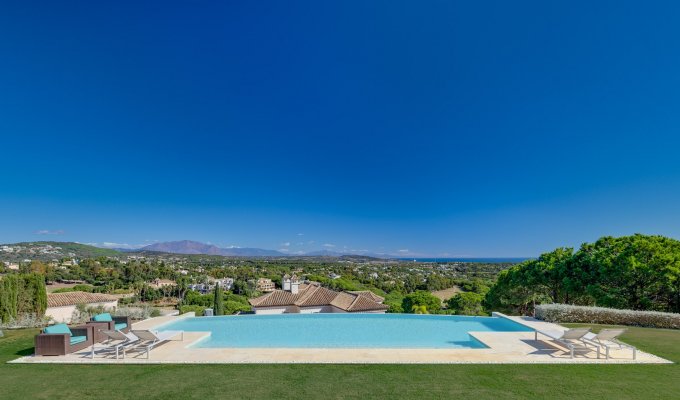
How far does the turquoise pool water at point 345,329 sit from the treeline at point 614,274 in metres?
6.52

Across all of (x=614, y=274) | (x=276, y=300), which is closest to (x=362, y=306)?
(x=276, y=300)

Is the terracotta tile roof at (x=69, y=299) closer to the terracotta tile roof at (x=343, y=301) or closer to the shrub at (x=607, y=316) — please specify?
the terracotta tile roof at (x=343, y=301)

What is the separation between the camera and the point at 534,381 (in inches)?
247

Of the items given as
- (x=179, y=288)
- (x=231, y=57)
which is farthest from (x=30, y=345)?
(x=179, y=288)

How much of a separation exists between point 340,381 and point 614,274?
52.0ft

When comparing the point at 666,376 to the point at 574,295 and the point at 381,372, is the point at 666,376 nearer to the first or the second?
the point at 381,372

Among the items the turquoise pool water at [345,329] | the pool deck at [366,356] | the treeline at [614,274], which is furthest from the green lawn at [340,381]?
the treeline at [614,274]

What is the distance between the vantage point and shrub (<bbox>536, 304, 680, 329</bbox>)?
1158 centimetres

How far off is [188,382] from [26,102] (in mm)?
24573

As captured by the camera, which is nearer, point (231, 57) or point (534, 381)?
point (534, 381)

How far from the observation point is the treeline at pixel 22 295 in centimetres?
1603

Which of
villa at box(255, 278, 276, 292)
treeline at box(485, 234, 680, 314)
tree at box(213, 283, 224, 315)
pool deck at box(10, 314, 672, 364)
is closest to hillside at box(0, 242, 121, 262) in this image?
villa at box(255, 278, 276, 292)

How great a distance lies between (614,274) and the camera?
1603cm

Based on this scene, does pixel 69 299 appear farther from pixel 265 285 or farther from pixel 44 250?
pixel 44 250
